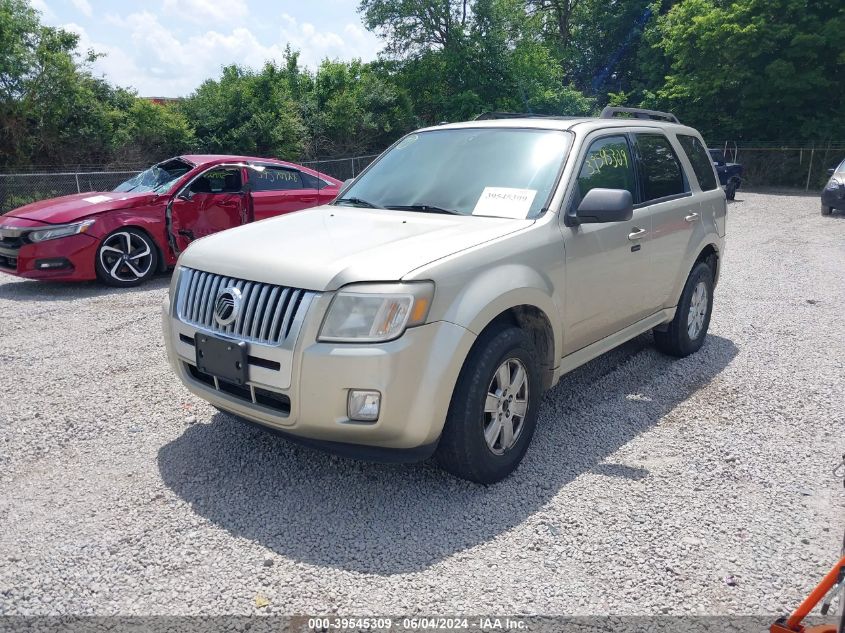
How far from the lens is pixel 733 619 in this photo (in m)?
2.62

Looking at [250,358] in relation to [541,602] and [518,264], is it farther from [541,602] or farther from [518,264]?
[541,602]

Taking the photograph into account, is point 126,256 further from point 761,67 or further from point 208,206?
point 761,67

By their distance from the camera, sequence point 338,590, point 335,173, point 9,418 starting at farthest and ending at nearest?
point 335,173 → point 9,418 → point 338,590

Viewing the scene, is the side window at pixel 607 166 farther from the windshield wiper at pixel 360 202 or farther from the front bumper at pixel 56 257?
the front bumper at pixel 56 257

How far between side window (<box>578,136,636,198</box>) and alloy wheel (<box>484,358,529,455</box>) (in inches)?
50.1

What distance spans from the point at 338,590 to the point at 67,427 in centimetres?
247

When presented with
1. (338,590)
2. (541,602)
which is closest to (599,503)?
(541,602)

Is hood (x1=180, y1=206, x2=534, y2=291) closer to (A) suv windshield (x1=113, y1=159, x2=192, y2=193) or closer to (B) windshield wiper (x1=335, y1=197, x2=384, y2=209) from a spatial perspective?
(B) windshield wiper (x1=335, y1=197, x2=384, y2=209)

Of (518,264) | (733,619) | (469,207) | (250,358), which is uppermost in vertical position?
(469,207)

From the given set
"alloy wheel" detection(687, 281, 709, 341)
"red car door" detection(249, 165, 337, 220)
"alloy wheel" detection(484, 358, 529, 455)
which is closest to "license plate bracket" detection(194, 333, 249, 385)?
"alloy wheel" detection(484, 358, 529, 455)

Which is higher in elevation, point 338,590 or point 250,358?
point 250,358

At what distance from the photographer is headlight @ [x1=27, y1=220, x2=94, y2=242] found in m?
7.79

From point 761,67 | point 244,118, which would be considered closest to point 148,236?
point 244,118

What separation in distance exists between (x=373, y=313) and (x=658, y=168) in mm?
3110
